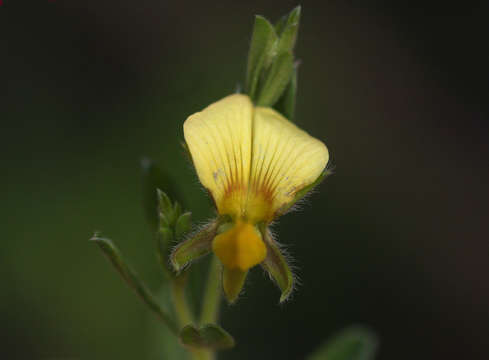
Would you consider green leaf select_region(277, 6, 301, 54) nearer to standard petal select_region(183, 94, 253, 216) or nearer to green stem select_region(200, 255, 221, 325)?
standard petal select_region(183, 94, 253, 216)

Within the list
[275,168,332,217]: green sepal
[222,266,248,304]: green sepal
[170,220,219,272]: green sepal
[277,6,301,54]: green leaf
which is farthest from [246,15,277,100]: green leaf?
[222,266,248,304]: green sepal

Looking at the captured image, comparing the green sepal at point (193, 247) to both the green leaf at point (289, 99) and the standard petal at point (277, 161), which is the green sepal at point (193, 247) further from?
the green leaf at point (289, 99)

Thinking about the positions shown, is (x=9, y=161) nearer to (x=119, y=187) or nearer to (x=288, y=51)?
(x=119, y=187)

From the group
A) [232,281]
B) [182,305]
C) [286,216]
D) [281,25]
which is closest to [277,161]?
[232,281]

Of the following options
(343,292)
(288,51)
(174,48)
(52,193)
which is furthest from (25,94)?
(288,51)

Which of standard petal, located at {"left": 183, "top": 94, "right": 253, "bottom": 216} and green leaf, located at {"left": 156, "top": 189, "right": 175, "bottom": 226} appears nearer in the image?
standard petal, located at {"left": 183, "top": 94, "right": 253, "bottom": 216}

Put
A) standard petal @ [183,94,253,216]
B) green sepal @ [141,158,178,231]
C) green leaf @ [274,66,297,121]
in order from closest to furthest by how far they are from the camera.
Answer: standard petal @ [183,94,253,216], green leaf @ [274,66,297,121], green sepal @ [141,158,178,231]
